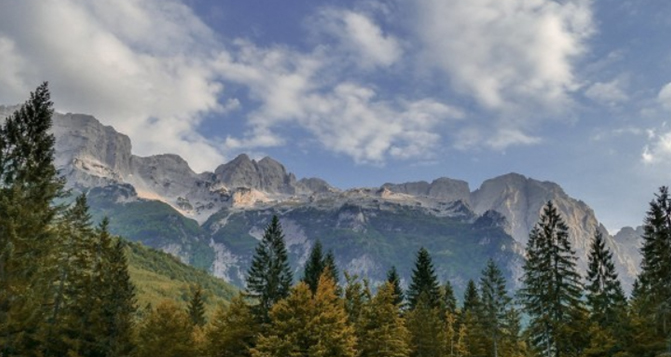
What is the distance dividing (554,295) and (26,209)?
42.9 metres

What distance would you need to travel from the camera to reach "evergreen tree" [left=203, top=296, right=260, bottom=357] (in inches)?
2099

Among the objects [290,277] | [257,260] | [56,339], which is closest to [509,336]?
[290,277]

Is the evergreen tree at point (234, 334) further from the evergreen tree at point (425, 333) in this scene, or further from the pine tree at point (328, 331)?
the evergreen tree at point (425, 333)

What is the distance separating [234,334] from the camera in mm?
53156

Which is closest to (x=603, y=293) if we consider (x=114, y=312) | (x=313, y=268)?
(x=313, y=268)

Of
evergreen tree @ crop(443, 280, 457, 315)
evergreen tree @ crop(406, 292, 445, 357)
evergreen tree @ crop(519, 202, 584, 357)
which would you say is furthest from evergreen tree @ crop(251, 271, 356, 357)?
evergreen tree @ crop(443, 280, 457, 315)

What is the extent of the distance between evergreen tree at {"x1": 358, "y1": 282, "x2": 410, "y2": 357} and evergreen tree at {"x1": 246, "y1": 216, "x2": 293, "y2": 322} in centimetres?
1056

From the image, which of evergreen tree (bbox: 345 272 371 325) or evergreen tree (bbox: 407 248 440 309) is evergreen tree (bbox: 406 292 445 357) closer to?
evergreen tree (bbox: 345 272 371 325)

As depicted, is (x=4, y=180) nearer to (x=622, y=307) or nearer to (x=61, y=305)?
(x=61, y=305)

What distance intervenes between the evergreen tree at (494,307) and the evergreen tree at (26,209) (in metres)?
48.3

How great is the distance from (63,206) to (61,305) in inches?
1164

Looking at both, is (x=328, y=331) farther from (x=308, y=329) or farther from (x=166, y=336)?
(x=166, y=336)

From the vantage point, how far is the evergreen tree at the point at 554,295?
47.9 meters

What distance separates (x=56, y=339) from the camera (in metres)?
48.5
